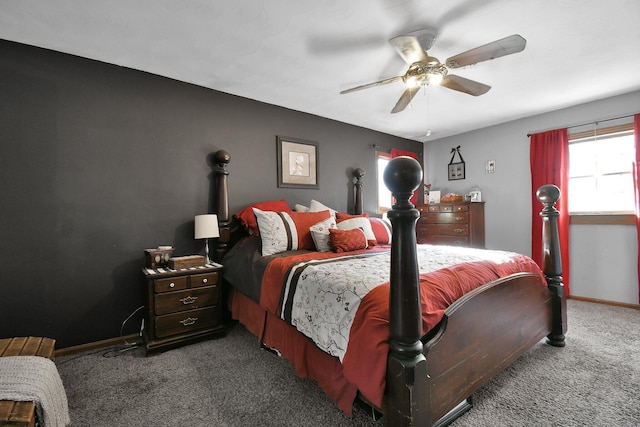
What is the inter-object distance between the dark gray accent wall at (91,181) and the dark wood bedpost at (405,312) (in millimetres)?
2297

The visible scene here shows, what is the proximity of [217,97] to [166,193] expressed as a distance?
115cm

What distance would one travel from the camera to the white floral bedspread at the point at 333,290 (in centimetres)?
142

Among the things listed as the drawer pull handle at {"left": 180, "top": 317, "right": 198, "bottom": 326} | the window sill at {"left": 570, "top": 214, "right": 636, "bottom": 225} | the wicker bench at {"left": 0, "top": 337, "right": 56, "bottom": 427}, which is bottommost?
the drawer pull handle at {"left": 180, "top": 317, "right": 198, "bottom": 326}

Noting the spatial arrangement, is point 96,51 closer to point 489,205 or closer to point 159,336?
point 159,336

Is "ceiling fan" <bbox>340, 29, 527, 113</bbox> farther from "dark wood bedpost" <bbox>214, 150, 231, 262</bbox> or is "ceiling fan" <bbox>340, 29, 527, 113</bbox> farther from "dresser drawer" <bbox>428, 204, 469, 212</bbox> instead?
"dresser drawer" <bbox>428, 204, 469, 212</bbox>

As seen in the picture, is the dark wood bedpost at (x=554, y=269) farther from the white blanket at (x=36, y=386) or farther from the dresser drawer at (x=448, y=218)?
the white blanket at (x=36, y=386)

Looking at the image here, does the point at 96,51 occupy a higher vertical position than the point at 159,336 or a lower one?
higher

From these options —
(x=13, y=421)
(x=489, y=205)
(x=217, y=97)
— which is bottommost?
(x=13, y=421)

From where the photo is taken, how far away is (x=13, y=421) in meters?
0.94

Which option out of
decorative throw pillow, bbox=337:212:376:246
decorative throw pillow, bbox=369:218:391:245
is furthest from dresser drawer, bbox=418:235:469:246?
decorative throw pillow, bbox=337:212:376:246

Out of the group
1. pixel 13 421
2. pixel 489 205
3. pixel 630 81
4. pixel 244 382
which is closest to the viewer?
pixel 13 421

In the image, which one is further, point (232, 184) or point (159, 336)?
point (232, 184)

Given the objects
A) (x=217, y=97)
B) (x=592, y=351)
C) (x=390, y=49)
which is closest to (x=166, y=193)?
(x=217, y=97)

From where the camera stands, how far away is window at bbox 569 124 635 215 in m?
3.31
